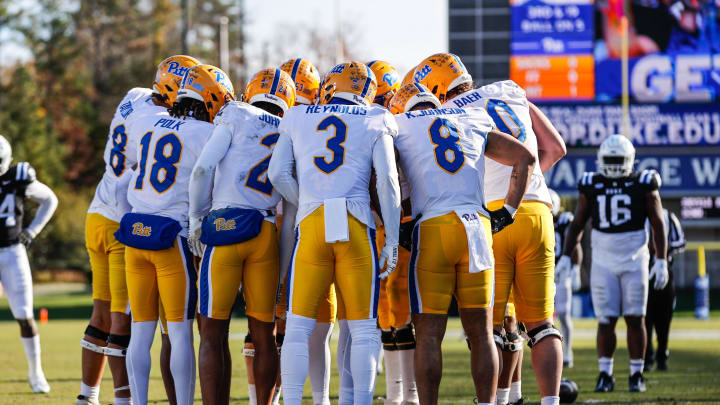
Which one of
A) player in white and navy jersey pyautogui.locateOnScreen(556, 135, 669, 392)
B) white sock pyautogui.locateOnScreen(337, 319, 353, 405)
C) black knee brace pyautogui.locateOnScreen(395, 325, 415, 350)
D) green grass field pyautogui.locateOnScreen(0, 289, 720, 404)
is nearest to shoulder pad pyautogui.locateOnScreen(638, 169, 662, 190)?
player in white and navy jersey pyautogui.locateOnScreen(556, 135, 669, 392)

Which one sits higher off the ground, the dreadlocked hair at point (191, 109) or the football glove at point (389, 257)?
the dreadlocked hair at point (191, 109)

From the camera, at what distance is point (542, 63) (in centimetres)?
2358

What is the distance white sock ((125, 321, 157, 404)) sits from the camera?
6297mm

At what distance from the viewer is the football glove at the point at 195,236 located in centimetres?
611

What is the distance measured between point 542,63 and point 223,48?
10918 mm

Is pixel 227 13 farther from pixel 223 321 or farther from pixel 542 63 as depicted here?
pixel 223 321

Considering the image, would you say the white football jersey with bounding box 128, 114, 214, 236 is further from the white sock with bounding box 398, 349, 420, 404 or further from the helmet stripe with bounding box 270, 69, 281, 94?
the white sock with bounding box 398, 349, 420, 404

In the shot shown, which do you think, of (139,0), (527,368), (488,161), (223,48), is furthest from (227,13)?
(488,161)

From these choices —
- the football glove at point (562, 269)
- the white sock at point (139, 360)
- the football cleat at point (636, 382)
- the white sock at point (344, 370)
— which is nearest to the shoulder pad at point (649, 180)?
the football cleat at point (636, 382)

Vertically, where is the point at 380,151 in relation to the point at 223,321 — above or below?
above

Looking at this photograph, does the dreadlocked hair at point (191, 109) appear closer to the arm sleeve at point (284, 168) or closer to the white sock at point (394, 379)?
the arm sleeve at point (284, 168)

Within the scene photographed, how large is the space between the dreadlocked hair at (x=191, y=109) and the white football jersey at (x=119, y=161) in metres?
0.43

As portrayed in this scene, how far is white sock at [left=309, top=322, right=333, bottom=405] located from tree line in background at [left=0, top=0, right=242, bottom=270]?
2916 cm

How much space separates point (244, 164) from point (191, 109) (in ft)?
2.05
